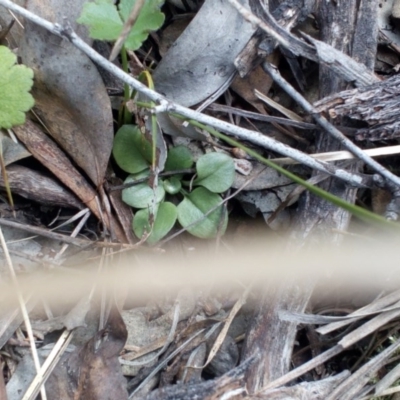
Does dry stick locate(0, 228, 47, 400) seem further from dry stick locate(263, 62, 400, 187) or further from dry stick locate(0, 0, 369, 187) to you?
dry stick locate(263, 62, 400, 187)

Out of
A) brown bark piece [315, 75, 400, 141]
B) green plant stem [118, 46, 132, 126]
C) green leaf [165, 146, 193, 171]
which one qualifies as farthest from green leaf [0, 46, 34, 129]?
brown bark piece [315, 75, 400, 141]

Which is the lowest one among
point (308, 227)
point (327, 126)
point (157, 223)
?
point (157, 223)

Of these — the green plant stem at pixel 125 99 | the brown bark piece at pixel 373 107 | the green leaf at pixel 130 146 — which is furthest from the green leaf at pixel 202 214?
the brown bark piece at pixel 373 107

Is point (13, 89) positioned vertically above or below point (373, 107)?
below

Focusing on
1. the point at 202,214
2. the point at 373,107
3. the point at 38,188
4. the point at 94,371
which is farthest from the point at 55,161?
the point at 373,107

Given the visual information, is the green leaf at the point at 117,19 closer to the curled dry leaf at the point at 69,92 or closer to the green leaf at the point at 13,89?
the curled dry leaf at the point at 69,92

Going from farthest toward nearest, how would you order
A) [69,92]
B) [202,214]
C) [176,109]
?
[202,214] < [69,92] < [176,109]

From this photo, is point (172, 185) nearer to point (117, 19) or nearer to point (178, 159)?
point (178, 159)
